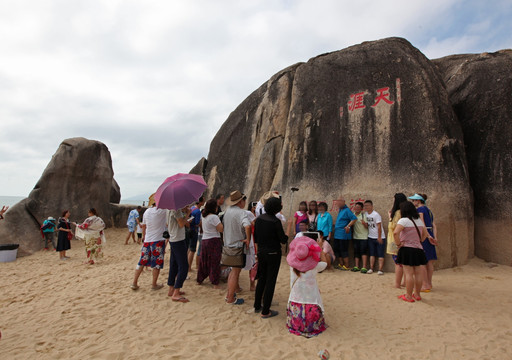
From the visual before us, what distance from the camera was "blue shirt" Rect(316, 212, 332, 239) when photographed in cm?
738

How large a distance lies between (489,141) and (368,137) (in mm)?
2876

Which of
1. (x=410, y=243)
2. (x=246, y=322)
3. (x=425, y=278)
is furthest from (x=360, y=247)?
(x=246, y=322)

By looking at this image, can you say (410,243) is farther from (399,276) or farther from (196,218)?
(196,218)

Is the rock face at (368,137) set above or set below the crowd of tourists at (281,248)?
above

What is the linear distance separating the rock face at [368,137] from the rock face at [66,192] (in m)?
8.37

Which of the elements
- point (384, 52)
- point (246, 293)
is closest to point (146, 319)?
point (246, 293)

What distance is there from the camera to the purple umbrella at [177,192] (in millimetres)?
4781

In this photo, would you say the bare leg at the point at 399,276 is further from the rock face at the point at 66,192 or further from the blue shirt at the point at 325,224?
the rock face at the point at 66,192

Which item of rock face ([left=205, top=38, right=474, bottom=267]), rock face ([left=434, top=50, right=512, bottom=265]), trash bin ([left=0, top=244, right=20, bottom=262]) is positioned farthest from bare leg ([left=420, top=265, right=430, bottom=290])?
trash bin ([left=0, top=244, right=20, bottom=262])

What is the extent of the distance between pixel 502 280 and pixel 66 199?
51.4 ft

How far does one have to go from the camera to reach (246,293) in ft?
18.2

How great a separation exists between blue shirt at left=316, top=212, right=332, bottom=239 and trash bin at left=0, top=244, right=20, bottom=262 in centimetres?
1005

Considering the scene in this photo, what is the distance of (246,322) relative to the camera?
4285 mm

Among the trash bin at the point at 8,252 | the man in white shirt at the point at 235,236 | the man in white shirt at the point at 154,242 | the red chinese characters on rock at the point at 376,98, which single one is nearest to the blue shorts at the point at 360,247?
the man in white shirt at the point at 235,236
